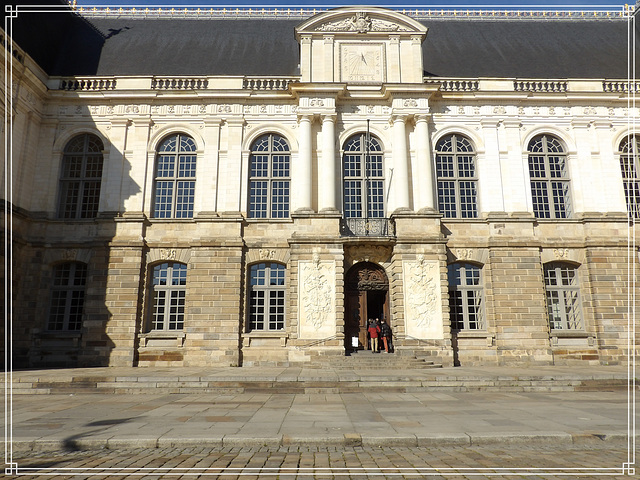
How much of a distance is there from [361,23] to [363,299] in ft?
42.2

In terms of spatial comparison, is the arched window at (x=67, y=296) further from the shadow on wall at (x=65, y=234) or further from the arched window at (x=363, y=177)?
the arched window at (x=363, y=177)

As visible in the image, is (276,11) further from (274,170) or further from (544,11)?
(544,11)

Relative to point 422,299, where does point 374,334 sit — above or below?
below

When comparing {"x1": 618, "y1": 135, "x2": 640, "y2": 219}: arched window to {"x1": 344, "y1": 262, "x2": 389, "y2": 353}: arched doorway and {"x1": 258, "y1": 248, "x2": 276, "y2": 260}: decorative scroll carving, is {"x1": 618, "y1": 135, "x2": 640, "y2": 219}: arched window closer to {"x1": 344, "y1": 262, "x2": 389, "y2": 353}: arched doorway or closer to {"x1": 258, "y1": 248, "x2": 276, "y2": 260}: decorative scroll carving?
{"x1": 344, "y1": 262, "x2": 389, "y2": 353}: arched doorway

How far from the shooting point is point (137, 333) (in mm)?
17156

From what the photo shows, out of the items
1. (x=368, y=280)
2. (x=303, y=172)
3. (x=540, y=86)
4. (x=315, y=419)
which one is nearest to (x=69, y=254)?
(x=303, y=172)

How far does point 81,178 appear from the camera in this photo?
1883 cm

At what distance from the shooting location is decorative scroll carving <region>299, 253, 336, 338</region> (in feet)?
54.3

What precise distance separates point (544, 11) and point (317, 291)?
23.3 meters

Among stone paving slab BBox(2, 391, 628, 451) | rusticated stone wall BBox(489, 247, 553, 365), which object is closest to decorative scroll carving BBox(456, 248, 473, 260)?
rusticated stone wall BBox(489, 247, 553, 365)

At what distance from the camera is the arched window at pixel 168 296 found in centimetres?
1770

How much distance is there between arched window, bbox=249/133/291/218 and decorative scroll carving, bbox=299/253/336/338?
3.05 m

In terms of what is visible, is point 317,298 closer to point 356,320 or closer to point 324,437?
point 356,320

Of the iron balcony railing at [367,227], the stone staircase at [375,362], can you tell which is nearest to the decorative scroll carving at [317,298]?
the stone staircase at [375,362]
